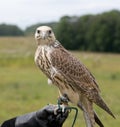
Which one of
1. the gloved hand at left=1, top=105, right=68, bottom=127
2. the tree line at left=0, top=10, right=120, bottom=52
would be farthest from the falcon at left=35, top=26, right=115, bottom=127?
the tree line at left=0, top=10, right=120, bottom=52

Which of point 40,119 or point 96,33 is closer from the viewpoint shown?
point 40,119

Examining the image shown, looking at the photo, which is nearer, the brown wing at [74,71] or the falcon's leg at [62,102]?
the falcon's leg at [62,102]

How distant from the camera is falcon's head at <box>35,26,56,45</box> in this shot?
173 inches

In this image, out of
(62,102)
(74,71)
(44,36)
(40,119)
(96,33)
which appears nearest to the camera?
(40,119)

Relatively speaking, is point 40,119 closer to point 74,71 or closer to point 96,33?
point 74,71

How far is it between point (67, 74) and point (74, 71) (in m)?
0.06

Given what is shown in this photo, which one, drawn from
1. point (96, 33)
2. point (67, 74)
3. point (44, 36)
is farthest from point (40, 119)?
point (96, 33)

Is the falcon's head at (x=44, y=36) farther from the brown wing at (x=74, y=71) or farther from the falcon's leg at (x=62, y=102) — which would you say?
the falcon's leg at (x=62, y=102)

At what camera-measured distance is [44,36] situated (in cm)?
437

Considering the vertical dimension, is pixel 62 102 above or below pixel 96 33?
above

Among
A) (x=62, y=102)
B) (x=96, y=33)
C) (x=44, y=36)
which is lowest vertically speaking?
(x=96, y=33)

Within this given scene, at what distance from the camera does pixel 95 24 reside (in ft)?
202

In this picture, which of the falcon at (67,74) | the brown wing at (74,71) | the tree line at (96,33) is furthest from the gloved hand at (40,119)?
the tree line at (96,33)

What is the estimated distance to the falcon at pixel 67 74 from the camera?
4.44 m
